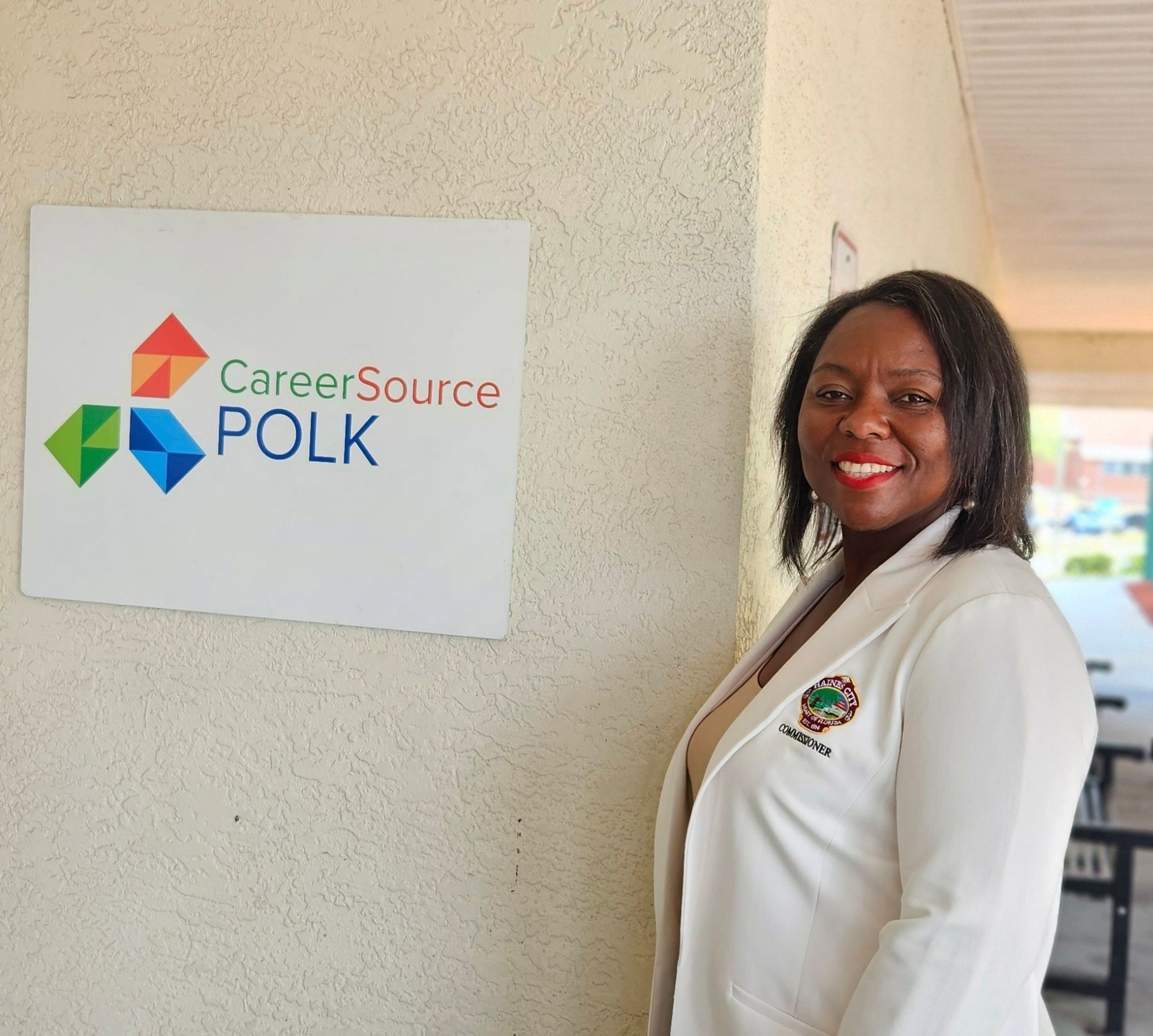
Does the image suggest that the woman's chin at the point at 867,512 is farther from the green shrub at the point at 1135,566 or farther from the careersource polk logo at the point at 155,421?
the green shrub at the point at 1135,566

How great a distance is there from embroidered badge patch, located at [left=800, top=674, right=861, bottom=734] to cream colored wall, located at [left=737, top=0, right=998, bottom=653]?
14.9 inches

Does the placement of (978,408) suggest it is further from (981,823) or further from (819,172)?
(819,172)

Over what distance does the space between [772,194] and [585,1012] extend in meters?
1.18

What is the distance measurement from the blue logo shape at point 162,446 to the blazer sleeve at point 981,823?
1152 mm

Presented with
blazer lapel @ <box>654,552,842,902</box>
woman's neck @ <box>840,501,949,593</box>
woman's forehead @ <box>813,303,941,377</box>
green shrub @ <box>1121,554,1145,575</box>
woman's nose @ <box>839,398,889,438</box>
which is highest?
woman's forehead @ <box>813,303,941,377</box>

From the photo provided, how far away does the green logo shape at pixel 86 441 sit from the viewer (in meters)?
1.78

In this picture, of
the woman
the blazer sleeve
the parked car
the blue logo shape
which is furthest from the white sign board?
the parked car

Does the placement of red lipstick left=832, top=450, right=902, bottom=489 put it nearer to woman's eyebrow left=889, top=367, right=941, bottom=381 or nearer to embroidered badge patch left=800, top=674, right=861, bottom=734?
woman's eyebrow left=889, top=367, right=941, bottom=381

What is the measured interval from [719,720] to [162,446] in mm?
952

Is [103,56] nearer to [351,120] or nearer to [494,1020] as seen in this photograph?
[351,120]

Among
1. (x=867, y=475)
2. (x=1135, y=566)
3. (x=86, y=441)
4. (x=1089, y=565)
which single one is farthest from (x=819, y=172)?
(x=1135, y=566)

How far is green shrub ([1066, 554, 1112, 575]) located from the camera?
1820 centimetres

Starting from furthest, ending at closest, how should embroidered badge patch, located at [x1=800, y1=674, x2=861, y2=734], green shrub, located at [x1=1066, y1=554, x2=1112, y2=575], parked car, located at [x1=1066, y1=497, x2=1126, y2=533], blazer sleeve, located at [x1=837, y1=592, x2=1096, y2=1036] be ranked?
green shrub, located at [x1=1066, y1=554, x2=1112, y2=575]
parked car, located at [x1=1066, y1=497, x2=1126, y2=533]
embroidered badge patch, located at [x1=800, y1=674, x2=861, y2=734]
blazer sleeve, located at [x1=837, y1=592, x2=1096, y2=1036]

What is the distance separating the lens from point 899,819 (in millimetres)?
1130
